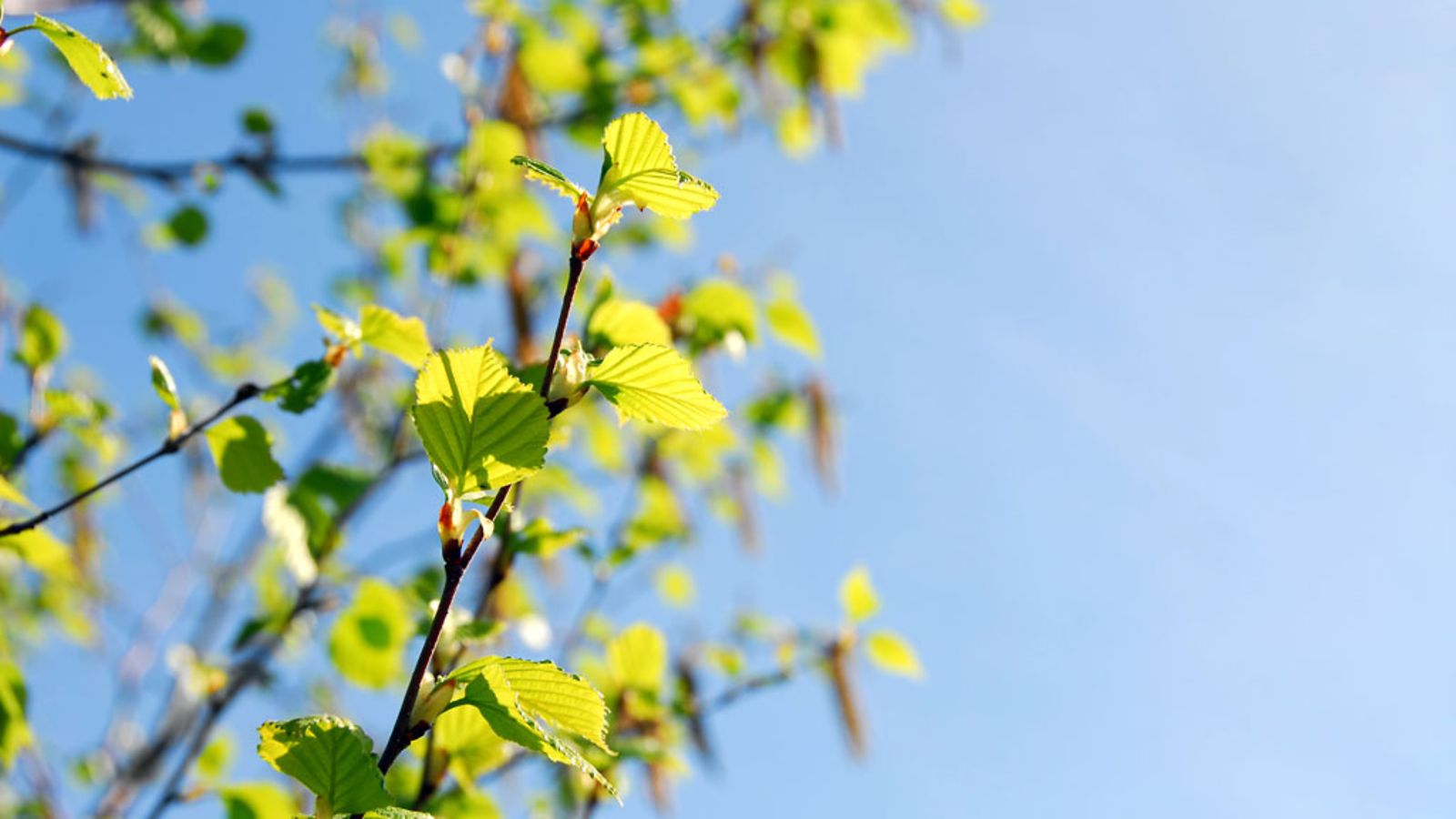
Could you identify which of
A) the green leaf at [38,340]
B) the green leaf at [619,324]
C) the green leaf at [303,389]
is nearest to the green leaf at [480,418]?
the green leaf at [619,324]

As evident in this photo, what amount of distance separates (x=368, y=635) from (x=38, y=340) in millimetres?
585

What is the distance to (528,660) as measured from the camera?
64cm

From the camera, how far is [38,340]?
1274 mm

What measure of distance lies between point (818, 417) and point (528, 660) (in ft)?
6.59

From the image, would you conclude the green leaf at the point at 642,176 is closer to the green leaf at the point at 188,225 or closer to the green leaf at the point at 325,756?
the green leaf at the point at 325,756

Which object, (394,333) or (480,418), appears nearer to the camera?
(480,418)

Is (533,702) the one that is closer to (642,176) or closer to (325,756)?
(325,756)

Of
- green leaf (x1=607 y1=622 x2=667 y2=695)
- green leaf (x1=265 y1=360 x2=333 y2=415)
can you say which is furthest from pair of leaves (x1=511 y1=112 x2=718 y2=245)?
green leaf (x1=607 y1=622 x2=667 y2=695)

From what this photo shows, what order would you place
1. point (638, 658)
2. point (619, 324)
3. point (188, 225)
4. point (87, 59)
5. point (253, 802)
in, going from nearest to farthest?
point (87, 59) → point (619, 324) → point (253, 802) → point (638, 658) → point (188, 225)

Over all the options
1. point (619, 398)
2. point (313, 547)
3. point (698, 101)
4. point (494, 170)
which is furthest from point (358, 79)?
point (619, 398)

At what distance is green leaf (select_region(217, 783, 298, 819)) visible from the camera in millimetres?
1179

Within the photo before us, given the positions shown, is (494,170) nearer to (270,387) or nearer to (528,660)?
(270,387)

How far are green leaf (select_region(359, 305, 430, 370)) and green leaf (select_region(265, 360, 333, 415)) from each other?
0.06 metres

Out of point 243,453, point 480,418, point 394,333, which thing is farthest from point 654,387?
point 243,453
